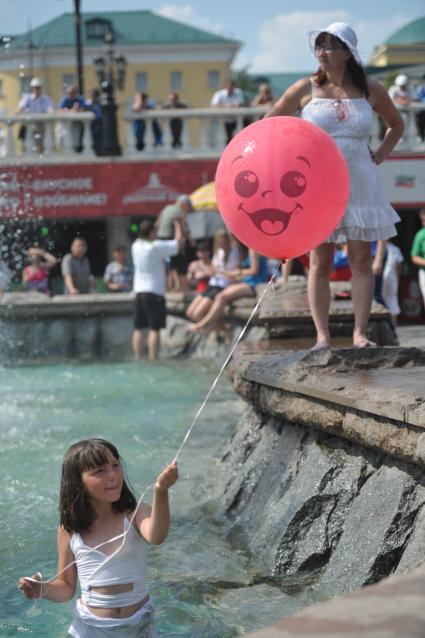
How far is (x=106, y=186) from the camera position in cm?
2016

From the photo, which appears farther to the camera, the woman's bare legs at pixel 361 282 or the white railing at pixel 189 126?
the white railing at pixel 189 126

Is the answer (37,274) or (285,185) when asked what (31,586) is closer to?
(285,185)

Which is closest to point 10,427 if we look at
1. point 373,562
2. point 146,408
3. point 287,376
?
point 146,408

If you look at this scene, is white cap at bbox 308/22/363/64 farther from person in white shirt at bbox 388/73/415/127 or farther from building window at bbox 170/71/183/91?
building window at bbox 170/71/183/91

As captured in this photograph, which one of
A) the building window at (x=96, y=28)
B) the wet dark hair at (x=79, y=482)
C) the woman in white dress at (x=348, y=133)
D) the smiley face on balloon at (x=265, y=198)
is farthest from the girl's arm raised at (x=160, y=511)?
the building window at (x=96, y=28)

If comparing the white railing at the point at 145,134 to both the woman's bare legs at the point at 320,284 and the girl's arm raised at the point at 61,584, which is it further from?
the girl's arm raised at the point at 61,584

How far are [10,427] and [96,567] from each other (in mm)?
4908

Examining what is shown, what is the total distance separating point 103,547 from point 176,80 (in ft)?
211

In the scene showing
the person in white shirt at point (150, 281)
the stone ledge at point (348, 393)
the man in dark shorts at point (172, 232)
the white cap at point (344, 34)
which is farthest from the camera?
the man in dark shorts at point (172, 232)

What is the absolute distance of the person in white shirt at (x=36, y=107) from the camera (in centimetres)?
1942

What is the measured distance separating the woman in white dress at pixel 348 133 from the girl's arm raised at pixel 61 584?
7.30ft

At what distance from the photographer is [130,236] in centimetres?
2250

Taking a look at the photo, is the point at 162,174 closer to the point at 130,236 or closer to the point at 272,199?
the point at 130,236

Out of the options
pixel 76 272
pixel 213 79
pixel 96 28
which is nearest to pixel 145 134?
pixel 76 272
